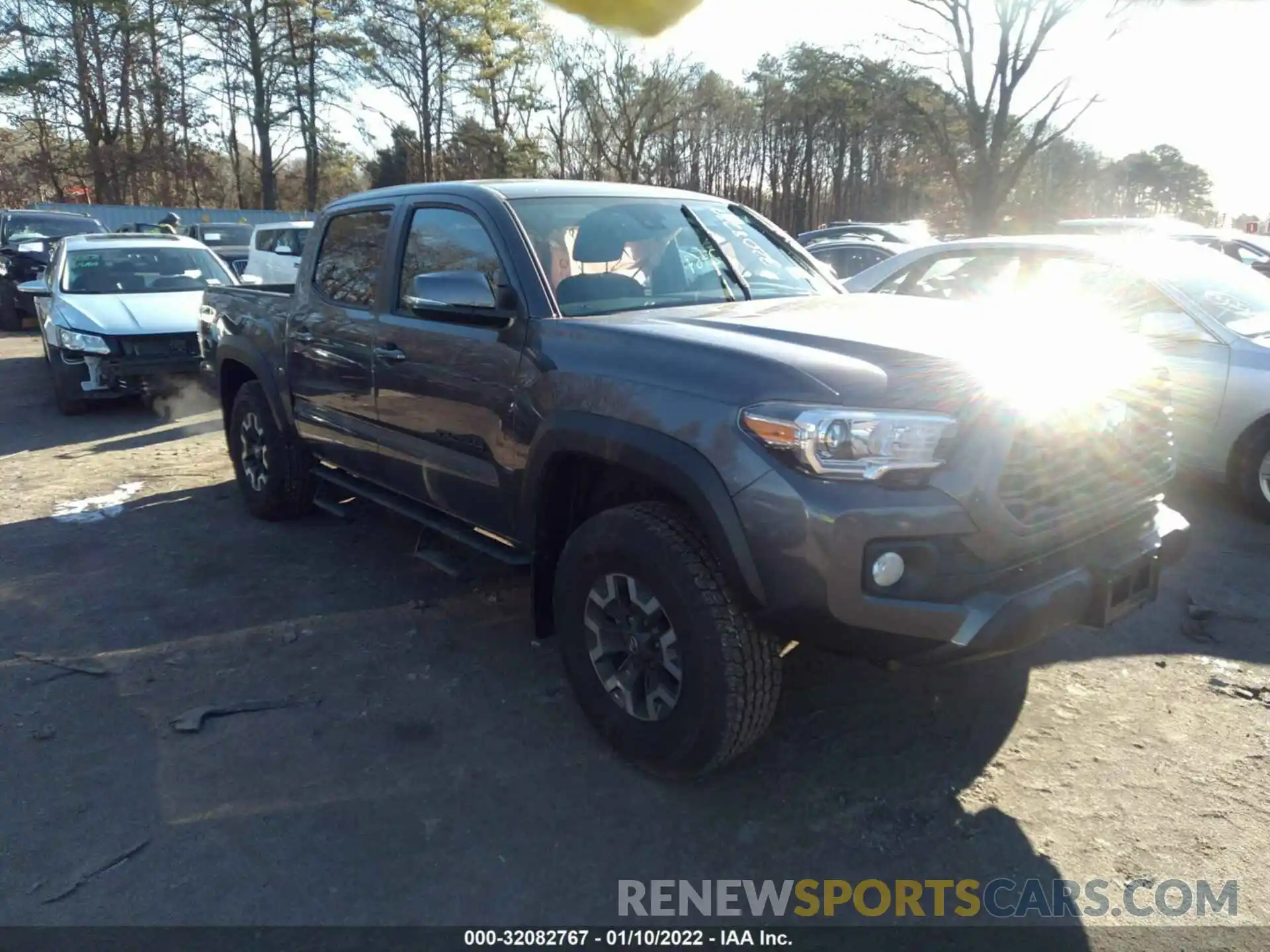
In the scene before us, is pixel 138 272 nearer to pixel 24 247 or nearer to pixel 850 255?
pixel 24 247

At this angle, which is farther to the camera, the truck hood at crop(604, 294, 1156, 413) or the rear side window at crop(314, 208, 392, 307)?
the rear side window at crop(314, 208, 392, 307)

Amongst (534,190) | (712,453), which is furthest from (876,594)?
(534,190)

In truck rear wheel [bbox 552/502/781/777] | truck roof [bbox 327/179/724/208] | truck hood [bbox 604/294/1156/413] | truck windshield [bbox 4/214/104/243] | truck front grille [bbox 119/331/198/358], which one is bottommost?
truck rear wheel [bbox 552/502/781/777]

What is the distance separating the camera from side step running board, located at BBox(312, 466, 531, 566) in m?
3.85

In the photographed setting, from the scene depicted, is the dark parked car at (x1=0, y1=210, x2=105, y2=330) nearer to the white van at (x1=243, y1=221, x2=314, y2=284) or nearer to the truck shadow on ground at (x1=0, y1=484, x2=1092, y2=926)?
the white van at (x1=243, y1=221, x2=314, y2=284)

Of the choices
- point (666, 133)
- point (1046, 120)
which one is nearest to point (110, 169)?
point (666, 133)

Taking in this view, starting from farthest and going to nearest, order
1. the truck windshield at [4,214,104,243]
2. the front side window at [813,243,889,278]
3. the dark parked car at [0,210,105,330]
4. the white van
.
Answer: the truck windshield at [4,214,104,243], the dark parked car at [0,210,105,330], the white van, the front side window at [813,243,889,278]

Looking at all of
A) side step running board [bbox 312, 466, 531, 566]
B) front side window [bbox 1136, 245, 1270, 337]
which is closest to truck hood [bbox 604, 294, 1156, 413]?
side step running board [bbox 312, 466, 531, 566]

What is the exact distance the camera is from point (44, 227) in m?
18.2

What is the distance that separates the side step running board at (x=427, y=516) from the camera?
3850 millimetres

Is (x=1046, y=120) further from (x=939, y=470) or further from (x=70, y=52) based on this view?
(x=70, y=52)

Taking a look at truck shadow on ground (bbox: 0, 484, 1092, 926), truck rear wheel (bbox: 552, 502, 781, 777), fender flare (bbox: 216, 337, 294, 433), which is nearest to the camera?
truck shadow on ground (bbox: 0, 484, 1092, 926)

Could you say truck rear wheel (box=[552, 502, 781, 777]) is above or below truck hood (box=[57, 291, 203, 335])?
below

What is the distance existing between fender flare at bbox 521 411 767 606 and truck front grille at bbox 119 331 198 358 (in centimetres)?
689
